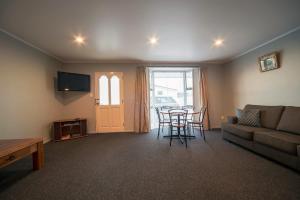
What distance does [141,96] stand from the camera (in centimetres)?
501

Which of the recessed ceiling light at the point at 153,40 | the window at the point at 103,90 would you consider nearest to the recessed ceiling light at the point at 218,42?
the recessed ceiling light at the point at 153,40

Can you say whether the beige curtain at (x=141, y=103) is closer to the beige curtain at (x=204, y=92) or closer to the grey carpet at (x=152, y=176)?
the grey carpet at (x=152, y=176)

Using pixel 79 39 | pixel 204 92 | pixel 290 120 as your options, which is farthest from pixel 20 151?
pixel 204 92

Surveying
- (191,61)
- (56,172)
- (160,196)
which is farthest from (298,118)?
(56,172)

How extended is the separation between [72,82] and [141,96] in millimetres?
2173

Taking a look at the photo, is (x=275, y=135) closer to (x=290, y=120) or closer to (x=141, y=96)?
(x=290, y=120)

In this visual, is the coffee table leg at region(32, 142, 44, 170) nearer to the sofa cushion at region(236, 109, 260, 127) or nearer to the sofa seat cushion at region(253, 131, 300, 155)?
the sofa seat cushion at region(253, 131, 300, 155)

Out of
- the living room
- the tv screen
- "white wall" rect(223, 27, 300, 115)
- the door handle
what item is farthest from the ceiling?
the door handle

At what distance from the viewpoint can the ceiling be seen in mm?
2076

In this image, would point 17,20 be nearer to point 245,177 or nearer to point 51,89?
point 51,89

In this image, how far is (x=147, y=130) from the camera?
5047 millimetres

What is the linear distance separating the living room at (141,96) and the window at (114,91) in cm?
3

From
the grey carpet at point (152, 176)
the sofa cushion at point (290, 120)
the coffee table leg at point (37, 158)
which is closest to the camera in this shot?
the grey carpet at point (152, 176)

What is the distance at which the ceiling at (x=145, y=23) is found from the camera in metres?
2.08
